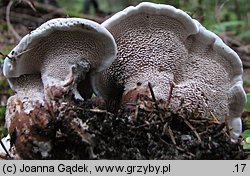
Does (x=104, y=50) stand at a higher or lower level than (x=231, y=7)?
higher

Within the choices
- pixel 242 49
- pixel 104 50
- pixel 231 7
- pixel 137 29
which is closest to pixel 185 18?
pixel 137 29

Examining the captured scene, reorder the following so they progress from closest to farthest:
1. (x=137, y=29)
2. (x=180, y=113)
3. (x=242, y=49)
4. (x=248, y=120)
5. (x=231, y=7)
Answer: (x=180, y=113)
(x=137, y=29)
(x=248, y=120)
(x=242, y=49)
(x=231, y=7)

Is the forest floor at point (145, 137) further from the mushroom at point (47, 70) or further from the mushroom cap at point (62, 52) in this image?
the mushroom cap at point (62, 52)

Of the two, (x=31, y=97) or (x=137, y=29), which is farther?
(x=137, y=29)

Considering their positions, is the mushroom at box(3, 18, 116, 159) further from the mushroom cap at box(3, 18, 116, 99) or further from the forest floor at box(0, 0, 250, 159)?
the forest floor at box(0, 0, 250, 159)

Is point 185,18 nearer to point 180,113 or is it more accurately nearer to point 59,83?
point 180,113

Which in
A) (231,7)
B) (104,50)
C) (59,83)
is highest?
(104,50)

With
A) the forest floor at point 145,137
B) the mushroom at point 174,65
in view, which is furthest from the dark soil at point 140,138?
the mushroom at point 174,65
